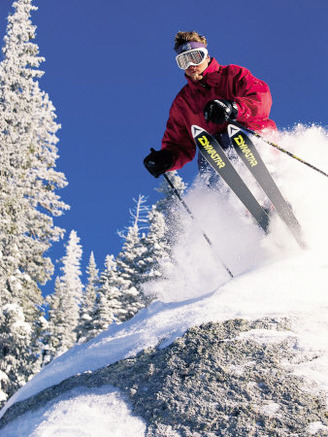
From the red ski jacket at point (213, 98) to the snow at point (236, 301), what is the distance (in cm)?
54

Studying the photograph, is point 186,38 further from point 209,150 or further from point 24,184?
point 24,184

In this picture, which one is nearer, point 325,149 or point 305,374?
point 305,374

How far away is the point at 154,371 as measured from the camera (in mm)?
3291

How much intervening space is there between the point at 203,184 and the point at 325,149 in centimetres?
210

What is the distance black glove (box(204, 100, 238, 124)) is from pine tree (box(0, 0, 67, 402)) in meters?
9.27

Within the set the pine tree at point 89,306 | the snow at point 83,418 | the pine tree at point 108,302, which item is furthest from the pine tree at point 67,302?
the snow at point 83,418

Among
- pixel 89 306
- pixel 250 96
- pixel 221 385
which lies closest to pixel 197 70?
pixel 250 96

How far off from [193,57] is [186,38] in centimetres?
42

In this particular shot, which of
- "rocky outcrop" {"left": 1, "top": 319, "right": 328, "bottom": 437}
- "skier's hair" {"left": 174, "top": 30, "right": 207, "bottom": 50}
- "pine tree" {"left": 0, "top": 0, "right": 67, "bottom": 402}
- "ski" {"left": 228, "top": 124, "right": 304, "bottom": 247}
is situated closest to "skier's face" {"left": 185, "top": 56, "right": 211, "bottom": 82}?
"skier's hair" {"left": 174, "top": 30, "right": 207, "bottom": 50}

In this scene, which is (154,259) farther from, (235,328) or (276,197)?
(235,328)

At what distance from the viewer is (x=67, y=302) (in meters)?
41.1

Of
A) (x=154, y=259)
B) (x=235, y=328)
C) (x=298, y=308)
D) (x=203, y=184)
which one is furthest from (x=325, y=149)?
(x=154, y=259)

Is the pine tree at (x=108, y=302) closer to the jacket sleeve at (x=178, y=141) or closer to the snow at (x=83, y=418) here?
the jacket sleeve at (x=178, y=141)

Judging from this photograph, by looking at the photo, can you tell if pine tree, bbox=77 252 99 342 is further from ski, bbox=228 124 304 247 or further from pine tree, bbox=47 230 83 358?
ski, bbox=228 124 304 247
